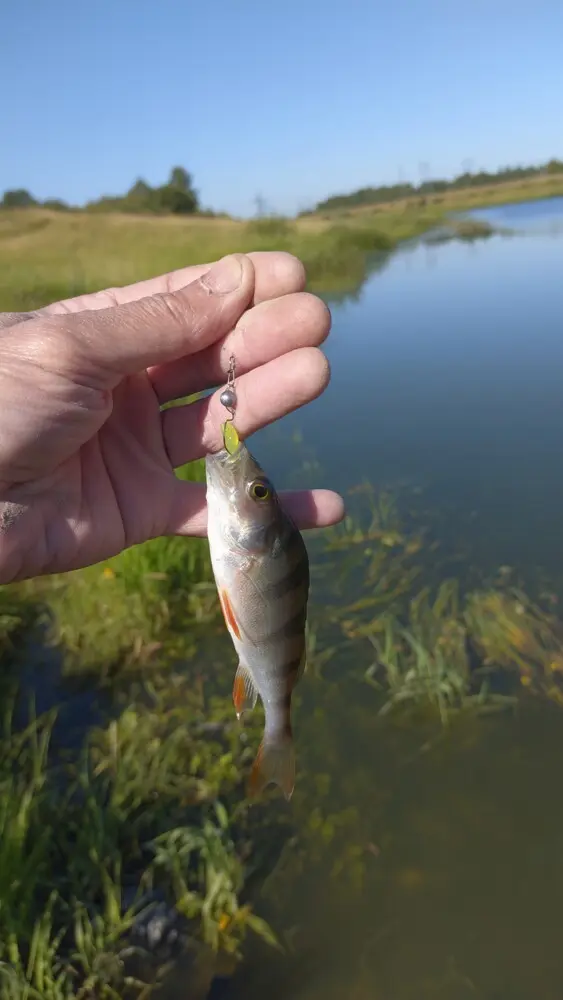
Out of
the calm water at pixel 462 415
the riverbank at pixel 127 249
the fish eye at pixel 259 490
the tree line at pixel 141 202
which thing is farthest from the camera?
the tree line at pixel 141 202

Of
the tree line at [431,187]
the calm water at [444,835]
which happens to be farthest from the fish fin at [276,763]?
the tree line at [431,187]

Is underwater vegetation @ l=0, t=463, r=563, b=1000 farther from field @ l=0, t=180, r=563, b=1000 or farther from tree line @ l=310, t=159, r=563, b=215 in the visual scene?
tree line @ l=310, t=159, r=563, b=215

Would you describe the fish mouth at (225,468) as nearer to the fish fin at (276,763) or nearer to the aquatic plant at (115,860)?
the fish fin at (276,763)

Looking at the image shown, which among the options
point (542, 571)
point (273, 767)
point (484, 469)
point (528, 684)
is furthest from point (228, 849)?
point (484, 469)

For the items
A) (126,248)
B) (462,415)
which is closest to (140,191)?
(126,248)

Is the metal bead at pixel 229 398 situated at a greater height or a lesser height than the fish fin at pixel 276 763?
greater

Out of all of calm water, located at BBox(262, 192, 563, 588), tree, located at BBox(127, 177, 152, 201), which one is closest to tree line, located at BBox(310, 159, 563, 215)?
tree, located at BBox(127, 177, 152, 201)

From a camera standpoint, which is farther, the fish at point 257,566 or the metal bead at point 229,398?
the metal bead at point 229,398
